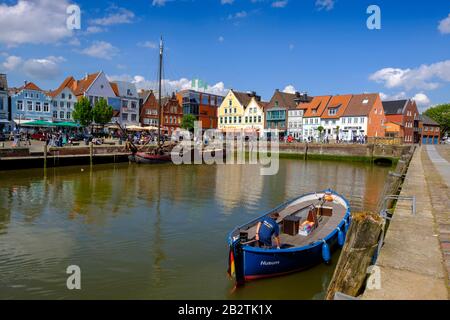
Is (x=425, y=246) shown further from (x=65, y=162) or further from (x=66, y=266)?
(x=65, y=162)

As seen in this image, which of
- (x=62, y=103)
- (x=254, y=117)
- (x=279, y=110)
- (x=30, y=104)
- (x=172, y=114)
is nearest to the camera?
(x=30, y=104)

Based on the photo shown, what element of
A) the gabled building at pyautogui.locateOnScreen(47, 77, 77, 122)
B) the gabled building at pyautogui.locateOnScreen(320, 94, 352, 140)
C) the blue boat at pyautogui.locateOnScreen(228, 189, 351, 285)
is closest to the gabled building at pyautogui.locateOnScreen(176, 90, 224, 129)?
the gabled building at pyautogui.locateOnScreen(47, 77, 77, 122)

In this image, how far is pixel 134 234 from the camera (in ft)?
50.1

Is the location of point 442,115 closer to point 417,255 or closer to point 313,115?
point 313,115

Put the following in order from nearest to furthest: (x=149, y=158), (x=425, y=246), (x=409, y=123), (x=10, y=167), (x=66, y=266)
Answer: (x=425, y=246) → (x=66, y=266) → (x=10, y=167) → (x=149, y=158) → (x=409, y=123)

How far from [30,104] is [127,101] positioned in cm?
2111

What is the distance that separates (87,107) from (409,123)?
69.7 m

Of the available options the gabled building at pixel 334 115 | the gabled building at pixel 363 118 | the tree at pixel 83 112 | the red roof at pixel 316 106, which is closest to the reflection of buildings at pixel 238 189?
the tree at pixel 83 112

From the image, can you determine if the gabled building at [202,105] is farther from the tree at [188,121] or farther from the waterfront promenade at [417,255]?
the waterfront promenade at [417,255]

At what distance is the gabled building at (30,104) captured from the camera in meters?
60.8

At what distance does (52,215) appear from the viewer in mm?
18156

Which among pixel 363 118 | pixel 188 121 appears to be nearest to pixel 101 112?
pixel 188 121

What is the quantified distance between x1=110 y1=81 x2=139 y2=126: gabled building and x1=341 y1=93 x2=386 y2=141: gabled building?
149 feet
